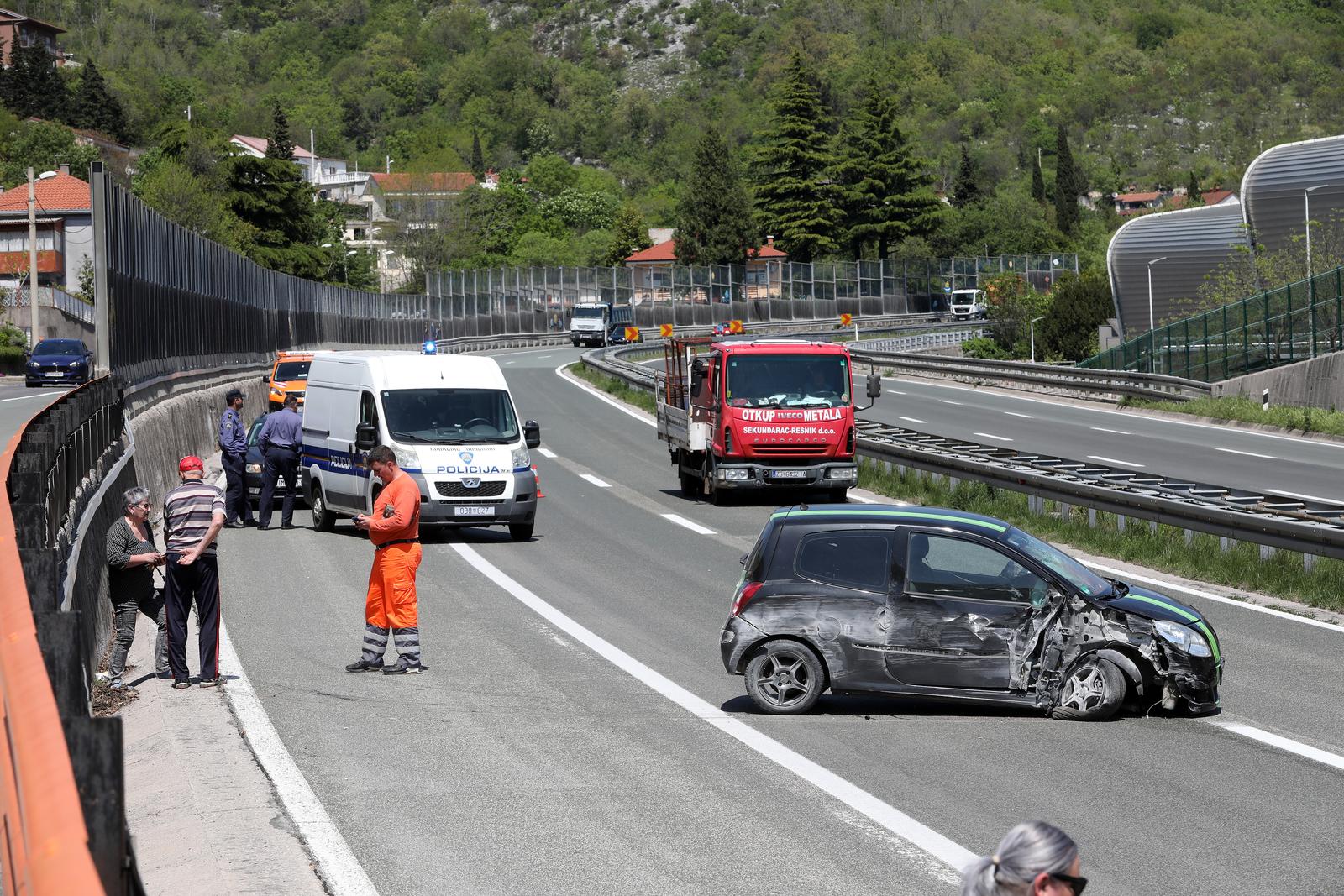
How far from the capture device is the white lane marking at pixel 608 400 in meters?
46.8

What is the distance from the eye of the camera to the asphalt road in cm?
809

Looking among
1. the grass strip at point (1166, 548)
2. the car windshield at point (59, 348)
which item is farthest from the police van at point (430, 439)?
the car windshield at point (59, 348)

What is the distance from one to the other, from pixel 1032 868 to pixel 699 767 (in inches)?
245

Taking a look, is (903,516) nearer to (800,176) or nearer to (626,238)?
(800,176)

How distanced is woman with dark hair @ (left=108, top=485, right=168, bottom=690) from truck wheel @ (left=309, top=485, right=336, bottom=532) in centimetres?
1092

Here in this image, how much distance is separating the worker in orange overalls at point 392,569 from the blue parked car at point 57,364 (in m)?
45.1

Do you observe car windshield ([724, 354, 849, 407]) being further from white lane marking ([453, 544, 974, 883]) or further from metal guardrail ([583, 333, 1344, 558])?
white lane marking ([453, 544, 974, 883])

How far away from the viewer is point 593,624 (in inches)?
632

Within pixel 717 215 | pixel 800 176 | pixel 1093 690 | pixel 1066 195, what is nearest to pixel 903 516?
pixel 1093 690

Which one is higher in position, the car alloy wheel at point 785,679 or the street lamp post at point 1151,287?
the street lamp post at point 1151,287

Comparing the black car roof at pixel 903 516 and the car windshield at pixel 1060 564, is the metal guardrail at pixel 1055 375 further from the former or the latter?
the black car roof at pixel 903 516

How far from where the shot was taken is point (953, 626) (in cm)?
1178

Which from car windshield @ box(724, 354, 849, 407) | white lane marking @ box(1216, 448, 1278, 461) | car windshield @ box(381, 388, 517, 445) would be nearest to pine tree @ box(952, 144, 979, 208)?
white lane marking @ box(1216, 448, 1278, 461)

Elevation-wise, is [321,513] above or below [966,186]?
below
